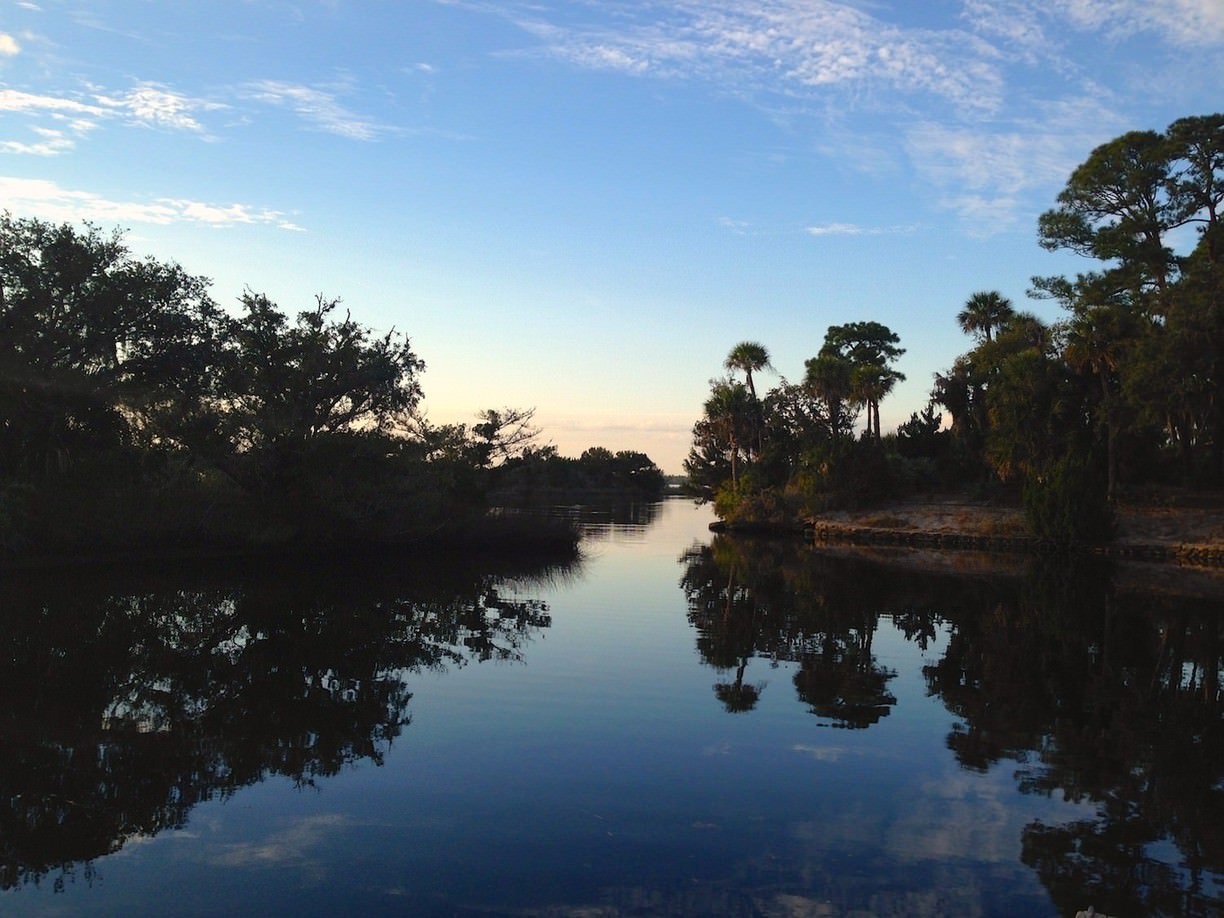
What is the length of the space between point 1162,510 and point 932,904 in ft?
141

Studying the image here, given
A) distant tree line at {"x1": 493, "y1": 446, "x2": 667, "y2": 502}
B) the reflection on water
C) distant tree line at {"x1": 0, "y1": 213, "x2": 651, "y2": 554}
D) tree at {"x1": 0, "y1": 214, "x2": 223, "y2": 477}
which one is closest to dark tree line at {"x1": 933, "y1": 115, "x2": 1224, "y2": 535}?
the reflection on water

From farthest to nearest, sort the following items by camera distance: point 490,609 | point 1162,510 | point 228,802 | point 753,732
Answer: point 1162,510, point 490,609, point 753,732, point 228,802

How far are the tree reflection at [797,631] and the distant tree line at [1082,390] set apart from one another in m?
17.5

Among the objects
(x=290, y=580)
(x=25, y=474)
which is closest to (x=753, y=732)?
(x=290, y=580)

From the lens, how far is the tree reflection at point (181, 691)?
28.4ft

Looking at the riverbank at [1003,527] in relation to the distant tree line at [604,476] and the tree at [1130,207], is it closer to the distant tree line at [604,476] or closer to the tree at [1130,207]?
the tree at [1130,207]

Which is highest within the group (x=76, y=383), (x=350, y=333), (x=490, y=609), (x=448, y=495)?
(x=350, y=333)

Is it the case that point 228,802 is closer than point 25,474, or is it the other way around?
point 228,802

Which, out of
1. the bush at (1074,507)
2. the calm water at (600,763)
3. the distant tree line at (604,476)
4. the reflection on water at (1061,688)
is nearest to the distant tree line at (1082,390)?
the bush at (1074,507)

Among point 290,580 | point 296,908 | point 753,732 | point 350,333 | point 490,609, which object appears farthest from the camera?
point 350,333

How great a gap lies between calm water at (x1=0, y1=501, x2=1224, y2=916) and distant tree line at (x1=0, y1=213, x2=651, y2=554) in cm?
843

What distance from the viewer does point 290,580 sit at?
28203 mm

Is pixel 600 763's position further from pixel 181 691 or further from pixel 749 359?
pixel 749 359

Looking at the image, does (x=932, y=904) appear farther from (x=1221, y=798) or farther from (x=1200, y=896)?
(x=1221, y=798)
